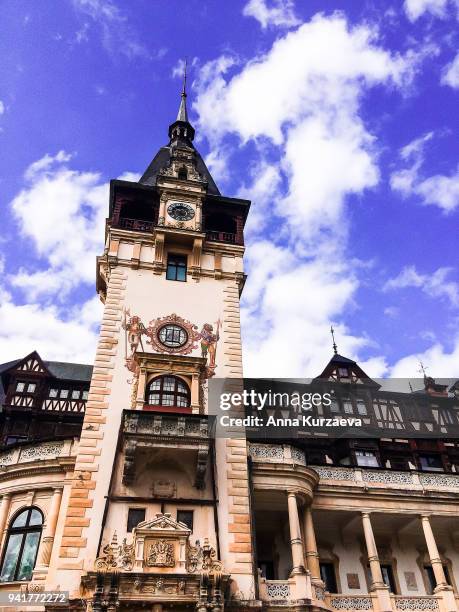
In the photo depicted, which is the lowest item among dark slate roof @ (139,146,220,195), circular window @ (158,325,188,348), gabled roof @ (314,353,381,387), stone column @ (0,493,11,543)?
stone column @ (0,493,11,543)

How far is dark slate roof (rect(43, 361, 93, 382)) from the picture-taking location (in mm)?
35750

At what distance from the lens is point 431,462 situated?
96.8ft

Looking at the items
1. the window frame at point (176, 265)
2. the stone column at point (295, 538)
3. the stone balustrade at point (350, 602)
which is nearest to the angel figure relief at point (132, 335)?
the window frame at point (176, 265)

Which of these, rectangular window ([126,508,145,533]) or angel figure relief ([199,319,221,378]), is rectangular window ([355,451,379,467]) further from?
→ rectangular window ([126,508,145,533])

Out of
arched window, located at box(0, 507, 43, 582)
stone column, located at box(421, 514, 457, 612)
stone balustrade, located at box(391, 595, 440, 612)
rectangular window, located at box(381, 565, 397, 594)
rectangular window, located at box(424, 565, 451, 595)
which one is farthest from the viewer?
rectangular window, located at box(424, 565, 451, 595)

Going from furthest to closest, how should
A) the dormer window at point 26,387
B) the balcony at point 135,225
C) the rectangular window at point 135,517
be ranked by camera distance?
the dormer window at point 26,387, the balcony at point 135,225, the rectangular window at point 135,517

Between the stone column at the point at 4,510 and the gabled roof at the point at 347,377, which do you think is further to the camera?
the gabled roof at the point at 347,377

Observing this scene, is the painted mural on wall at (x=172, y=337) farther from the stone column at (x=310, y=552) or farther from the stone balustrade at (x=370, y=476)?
the stone column at (x=310, y=552)

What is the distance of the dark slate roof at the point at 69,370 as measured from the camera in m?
35.8

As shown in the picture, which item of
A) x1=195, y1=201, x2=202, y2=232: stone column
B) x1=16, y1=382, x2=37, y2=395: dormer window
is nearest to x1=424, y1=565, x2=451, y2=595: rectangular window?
x1=195, y1=201, x2=202, y2=232: stone column

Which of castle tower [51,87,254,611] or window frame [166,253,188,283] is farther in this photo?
window frame [166,253,188,283]

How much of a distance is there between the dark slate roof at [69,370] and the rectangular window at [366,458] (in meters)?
18.2

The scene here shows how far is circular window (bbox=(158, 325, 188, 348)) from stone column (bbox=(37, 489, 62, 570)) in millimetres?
7562

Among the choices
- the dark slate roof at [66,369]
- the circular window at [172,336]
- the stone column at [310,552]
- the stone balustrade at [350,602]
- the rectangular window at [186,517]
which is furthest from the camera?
the dark slate roof at [66,369]
